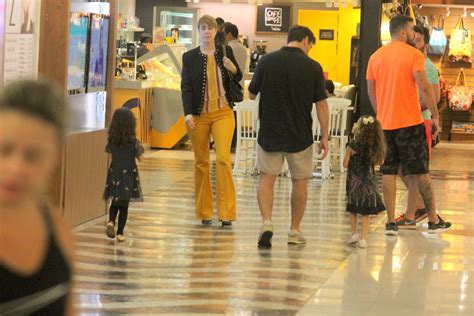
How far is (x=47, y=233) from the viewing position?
185 cm

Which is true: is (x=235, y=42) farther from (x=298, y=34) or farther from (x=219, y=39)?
(x=298, y=34)

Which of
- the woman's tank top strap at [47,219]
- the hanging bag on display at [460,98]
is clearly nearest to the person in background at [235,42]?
the hanging bag on display at [460,98]

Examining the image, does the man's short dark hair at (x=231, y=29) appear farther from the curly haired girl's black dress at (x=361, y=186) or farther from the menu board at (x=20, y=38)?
the menu board at (x=20, y=38)

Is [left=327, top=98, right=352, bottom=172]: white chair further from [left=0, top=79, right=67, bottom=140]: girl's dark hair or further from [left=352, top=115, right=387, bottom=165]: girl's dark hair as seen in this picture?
[left=0, top=79, right=67, bottom=140]: girl's dark hair

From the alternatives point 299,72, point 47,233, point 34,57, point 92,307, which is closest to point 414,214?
point 299,72

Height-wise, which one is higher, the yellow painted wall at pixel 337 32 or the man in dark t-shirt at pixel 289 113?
the yellow painted wall at pixel 337 32

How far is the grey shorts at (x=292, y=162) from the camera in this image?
7680 millimetres

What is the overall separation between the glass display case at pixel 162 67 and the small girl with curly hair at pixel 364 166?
798cm

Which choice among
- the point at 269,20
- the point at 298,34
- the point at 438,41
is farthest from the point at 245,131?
the point at 269,20

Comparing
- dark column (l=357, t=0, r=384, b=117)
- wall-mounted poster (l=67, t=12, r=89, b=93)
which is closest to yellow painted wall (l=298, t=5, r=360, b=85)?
dark column (l=357, t=0, r=384, b=117)

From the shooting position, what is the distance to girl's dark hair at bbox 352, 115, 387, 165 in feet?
25.8

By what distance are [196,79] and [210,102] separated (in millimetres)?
224

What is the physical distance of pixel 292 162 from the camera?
7691 mm

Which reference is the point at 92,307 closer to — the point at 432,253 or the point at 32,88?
the point at 432,253
